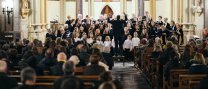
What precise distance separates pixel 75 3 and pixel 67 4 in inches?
23.2

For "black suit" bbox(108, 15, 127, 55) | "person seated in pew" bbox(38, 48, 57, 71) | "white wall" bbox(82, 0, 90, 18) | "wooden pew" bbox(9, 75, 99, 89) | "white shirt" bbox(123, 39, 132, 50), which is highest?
"white wall" bbox(82, 0, 90, 18)

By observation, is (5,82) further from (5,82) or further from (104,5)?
(104,5)

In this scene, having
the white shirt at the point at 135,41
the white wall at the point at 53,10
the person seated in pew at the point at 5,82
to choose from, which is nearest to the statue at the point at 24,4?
the white wall at the point at 53,10

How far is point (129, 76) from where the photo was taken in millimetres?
16781

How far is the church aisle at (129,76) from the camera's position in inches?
576

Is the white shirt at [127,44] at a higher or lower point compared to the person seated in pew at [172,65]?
higher

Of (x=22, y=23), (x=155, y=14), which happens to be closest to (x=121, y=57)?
(x=22, y=23)

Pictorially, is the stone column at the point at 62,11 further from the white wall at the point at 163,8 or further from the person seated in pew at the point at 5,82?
the person seated in pew at the point at 5,82

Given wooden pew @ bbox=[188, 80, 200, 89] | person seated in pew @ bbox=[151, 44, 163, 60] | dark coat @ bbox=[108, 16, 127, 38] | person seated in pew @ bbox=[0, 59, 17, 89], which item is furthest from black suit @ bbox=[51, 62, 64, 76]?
dark coat @ bbox=[108, 16, 127, 38]

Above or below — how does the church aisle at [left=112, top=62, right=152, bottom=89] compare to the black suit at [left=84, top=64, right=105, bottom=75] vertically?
below

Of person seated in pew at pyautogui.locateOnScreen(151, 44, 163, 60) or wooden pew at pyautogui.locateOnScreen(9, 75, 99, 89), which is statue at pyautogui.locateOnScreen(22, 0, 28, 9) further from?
wooden pew at pyautogui.locateOnScreen(9, 75, 99, 89)

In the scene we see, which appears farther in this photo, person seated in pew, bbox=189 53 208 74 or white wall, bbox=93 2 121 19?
white wall, bbox=93 2 121 19

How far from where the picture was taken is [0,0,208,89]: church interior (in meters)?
9.77

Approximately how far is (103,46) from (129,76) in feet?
5.69
